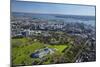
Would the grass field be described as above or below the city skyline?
below

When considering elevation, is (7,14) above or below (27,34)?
above

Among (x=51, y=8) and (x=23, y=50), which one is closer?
(x=23, y=50)

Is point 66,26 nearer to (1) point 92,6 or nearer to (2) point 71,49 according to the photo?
(2) point 71,49

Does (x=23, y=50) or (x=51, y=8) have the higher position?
(x=51, y=8)

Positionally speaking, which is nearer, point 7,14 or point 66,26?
point 7,14

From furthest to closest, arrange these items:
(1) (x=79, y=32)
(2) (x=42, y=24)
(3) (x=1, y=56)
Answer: (1) (x=79, y=32) < (2) (x=42, y=24) < (3) (x=1, y=56)

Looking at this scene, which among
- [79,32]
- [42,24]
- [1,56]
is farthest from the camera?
[79,32]

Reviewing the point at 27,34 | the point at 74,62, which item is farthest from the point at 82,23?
the point at 27,34

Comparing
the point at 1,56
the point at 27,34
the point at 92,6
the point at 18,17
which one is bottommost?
the point at 1,56

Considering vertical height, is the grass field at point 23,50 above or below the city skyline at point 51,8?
below
